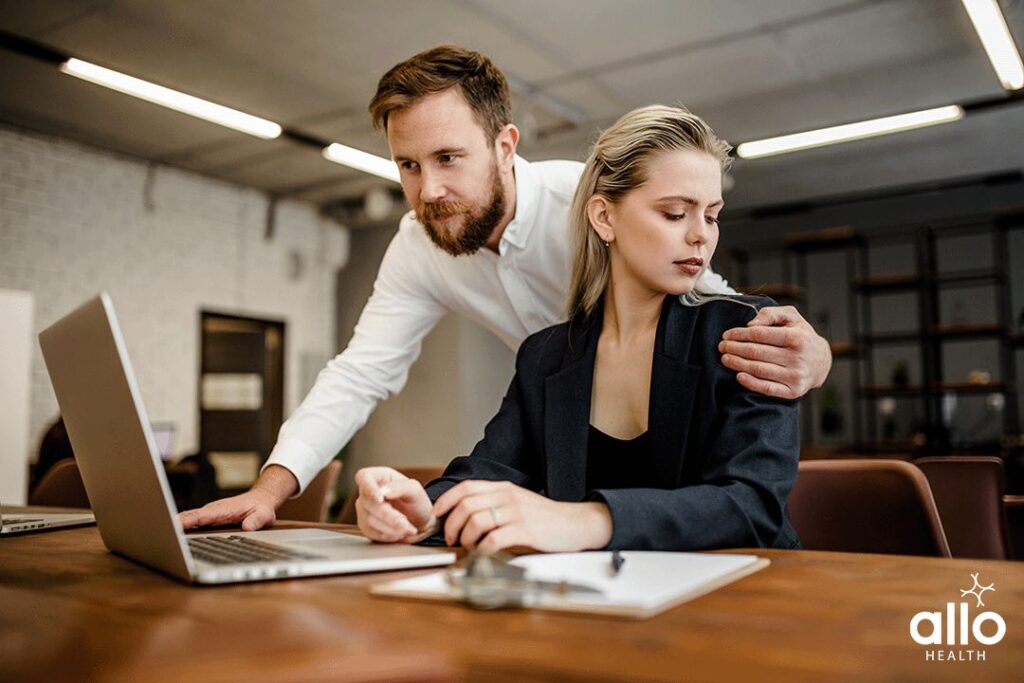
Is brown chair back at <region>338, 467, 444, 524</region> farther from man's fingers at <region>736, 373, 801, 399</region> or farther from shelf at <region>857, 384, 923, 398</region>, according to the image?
shelf at <region>857, 384, 923, 398</region>

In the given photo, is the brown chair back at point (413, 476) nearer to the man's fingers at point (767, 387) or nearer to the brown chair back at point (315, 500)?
the brown chair back at point (315, 500)

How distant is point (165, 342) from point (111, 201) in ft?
4.09

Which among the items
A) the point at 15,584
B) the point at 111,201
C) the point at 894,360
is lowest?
the point at 15,584

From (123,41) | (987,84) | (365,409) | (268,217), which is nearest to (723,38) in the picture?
(987,84)

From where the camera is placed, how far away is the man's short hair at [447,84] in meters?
1.90

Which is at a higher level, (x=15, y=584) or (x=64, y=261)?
(x=64, y=261)

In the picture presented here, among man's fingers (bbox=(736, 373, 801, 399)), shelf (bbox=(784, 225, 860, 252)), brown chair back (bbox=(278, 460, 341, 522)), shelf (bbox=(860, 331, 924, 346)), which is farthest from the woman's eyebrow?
shelf (bbox=(860, 331, 924, 346))

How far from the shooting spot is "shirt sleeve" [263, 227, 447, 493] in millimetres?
1940

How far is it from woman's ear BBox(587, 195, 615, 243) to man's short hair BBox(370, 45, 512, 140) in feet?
1.73

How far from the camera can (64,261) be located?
267 inches

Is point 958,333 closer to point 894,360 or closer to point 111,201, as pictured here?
point 894,360

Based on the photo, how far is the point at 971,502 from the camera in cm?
161

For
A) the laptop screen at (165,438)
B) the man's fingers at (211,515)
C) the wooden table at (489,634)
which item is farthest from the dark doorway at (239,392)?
the wooden table at (489,634)

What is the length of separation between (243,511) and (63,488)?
4.50ft
